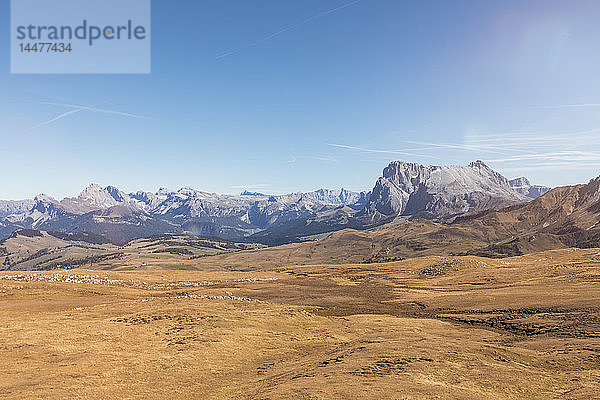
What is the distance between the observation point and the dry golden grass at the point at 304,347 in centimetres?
2730

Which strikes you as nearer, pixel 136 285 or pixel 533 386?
pixel 533 386

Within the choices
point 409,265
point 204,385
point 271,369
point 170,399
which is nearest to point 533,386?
point 271,369

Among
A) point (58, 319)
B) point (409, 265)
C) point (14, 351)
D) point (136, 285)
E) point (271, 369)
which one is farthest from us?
point (409, 265)

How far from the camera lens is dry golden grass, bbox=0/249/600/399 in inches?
1075

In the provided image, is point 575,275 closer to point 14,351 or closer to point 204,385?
point 204,385

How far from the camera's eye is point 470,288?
302ft

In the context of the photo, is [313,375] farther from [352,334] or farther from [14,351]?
[14,351]

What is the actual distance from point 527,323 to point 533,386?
28.6 m

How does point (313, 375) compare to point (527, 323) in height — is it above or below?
above

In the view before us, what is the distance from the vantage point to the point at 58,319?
1941 inches

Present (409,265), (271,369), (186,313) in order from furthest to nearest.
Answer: (409,265) → (186,313) → (271,369)

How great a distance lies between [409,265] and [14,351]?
150338 mm

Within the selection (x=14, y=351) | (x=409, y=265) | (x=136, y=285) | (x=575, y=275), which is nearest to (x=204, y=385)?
(x=14, y=351)

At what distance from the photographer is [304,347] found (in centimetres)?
4222
